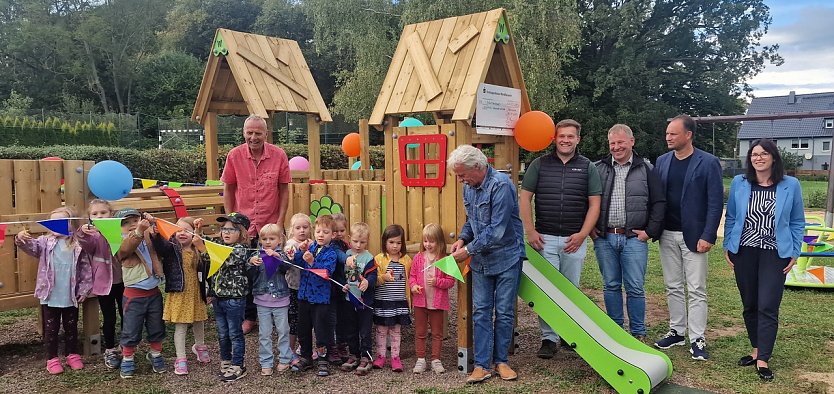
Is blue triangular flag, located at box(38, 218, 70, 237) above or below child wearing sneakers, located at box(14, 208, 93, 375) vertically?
above

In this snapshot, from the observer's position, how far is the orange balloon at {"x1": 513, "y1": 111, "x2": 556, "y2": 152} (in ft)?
17.1

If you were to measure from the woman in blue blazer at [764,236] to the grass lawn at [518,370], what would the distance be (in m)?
0.32

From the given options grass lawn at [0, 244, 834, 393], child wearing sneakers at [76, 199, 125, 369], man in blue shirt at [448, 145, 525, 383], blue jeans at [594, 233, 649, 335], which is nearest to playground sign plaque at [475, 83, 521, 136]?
man in blue shirt at [448, 145, 525, 383]

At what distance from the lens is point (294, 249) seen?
15.2 feet

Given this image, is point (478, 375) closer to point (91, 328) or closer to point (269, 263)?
point (269, 263)

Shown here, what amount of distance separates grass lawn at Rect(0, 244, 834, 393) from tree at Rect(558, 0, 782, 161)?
89.6 feet

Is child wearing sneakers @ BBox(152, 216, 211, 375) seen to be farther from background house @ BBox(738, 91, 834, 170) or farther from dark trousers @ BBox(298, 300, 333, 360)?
background house @ BBox(738, 91, 834, 170)

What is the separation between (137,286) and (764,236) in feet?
16.0

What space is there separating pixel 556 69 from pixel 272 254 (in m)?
Result: 20.7

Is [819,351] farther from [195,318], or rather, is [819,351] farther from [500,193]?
[195,318]

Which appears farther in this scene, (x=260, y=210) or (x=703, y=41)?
(x=703, y=41)

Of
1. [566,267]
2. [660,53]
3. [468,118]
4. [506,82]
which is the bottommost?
[566,267]

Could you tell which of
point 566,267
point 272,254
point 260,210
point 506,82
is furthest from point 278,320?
point 506,82

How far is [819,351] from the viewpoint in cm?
534
